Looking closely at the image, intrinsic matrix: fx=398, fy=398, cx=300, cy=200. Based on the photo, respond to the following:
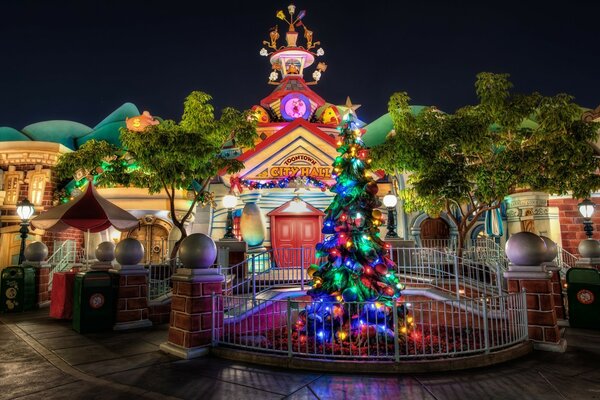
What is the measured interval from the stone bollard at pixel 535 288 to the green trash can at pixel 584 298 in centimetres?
277

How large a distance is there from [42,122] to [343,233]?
30.9m

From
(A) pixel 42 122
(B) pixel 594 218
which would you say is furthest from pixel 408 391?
(A) pixel 42 122

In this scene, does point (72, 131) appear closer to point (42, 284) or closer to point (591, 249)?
point (42, 284)

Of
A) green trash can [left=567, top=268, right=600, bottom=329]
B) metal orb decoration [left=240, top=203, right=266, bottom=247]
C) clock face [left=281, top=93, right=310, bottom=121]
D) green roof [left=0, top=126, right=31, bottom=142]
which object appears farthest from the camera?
green roof [left=0, top=126, right=31, bottom=142]

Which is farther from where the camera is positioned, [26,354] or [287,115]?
[287,115]

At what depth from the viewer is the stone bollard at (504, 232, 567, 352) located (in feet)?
22.9

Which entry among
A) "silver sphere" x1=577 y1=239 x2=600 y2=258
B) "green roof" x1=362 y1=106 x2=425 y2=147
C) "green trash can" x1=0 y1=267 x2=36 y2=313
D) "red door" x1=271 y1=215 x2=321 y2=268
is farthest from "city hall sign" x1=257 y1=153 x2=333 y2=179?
"green roof" x1=362 y1=106 x2=425 y2=147

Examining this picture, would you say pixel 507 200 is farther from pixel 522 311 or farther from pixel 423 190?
pixel 522 311

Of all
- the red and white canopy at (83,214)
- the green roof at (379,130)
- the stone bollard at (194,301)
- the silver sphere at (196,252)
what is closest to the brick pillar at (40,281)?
the red and white canopy at (83,214)

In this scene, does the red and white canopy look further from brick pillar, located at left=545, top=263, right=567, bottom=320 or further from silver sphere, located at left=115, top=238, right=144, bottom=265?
brick pillar, located at left=545, top=263, right=567, bottom=320

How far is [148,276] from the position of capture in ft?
33.6

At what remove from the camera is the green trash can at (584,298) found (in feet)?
30.1

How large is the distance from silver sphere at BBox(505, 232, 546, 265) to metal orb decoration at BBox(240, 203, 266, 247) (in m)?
10.8

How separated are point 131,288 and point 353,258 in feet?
18.6
